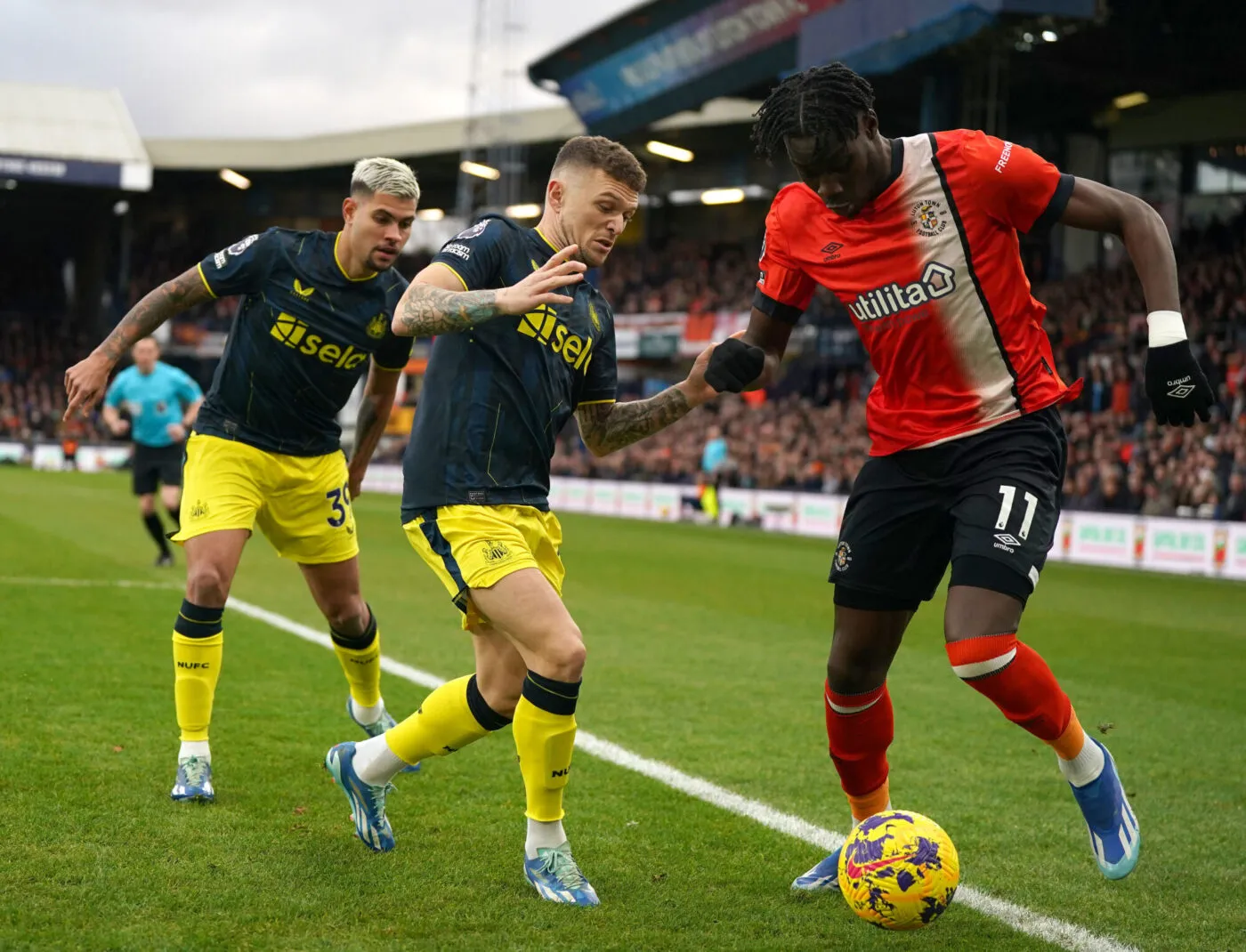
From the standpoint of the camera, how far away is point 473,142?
42.2 m

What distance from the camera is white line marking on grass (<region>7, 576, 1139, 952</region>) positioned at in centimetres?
385

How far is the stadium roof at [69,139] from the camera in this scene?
48.2 metres

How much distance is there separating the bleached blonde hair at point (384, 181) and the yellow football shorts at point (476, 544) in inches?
65.1

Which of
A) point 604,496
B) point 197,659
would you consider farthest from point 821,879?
point 604,496

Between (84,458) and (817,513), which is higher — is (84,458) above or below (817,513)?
below

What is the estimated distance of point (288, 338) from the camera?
5609 mm

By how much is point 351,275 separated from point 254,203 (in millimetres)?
55160

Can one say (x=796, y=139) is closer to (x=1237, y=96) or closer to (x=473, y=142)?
(x=1237, y=96)

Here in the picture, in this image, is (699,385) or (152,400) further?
(152,400)

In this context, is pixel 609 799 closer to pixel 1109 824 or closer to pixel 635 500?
pixel 1109 824

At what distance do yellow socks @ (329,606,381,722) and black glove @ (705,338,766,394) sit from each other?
7.38ft

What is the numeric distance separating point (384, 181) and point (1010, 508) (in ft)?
9.16

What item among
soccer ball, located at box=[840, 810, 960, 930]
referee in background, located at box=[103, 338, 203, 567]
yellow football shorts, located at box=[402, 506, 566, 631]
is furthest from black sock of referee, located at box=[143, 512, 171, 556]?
soccer ball, located at box=[840, 810, 960, 930]

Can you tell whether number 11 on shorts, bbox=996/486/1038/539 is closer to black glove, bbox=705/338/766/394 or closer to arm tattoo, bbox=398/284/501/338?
black glove, bbox=705/338/766/394
